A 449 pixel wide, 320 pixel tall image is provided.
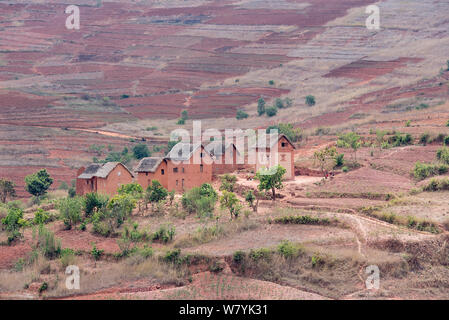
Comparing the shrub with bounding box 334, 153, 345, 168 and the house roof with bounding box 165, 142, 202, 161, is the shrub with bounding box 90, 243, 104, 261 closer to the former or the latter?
the house roof with bounding box 165, 142, 202, 161

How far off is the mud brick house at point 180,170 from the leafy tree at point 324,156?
19.4 ft

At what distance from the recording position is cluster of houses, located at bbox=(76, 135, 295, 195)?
34.2 m

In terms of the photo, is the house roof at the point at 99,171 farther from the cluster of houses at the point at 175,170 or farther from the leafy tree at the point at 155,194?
the leafy tree at the point at 155,194

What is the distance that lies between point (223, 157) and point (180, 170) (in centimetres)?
328

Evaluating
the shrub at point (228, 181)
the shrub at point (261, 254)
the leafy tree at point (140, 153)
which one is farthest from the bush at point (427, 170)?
the leafy tree at point (140, 153)

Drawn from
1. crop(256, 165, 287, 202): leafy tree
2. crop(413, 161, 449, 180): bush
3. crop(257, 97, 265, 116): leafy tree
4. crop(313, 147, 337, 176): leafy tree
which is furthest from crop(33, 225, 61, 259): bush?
crop(257, 97, 265, 116): leafy tree

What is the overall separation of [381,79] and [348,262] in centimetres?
4849

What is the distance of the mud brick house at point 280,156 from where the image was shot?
34.8 m

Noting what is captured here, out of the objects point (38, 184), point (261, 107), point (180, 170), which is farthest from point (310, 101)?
point (180, 170)

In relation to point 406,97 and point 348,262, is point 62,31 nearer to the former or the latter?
point 406,97


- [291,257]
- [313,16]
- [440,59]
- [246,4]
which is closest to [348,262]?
[291,257]

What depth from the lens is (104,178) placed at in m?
34.1

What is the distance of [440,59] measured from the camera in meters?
70.1

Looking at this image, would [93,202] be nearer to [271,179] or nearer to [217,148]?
[271,179]
